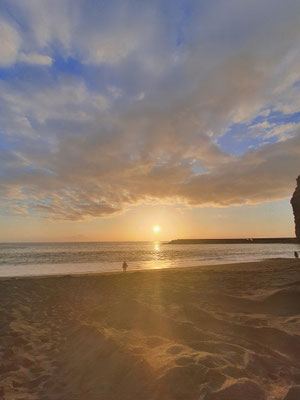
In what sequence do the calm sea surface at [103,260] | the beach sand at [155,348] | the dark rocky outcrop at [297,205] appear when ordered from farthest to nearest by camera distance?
the dark rocky outcrop at [297,205], the calm sea surface at [103,260], the beach sand at [155,348]

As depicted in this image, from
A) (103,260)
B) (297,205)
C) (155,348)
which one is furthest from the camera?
(297,205)

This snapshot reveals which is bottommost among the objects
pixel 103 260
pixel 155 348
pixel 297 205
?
pixel 103 260

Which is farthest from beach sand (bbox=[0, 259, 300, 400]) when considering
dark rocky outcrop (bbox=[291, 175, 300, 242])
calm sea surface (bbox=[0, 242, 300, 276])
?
dark rocky outcrop (bbox=[291, 175, 300, 242])

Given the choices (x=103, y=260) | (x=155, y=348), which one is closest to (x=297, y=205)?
(x=103, y=260)

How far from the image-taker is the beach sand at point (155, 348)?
3.45 metres

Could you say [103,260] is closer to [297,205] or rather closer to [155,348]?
[155,348]

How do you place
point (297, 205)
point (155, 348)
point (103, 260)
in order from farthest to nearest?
point (297, 205), point (103, 260), point (155, 348)

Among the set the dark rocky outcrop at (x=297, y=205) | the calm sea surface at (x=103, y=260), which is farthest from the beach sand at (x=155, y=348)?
the dark rocky outcrop at (x=297, y=205)

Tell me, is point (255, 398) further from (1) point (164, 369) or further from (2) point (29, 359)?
(2) point (29, 359)

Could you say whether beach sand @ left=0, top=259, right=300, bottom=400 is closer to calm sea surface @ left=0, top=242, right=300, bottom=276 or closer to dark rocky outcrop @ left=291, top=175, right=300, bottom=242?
calm sea surface @ left=0, top=242, right=300, bottom=276

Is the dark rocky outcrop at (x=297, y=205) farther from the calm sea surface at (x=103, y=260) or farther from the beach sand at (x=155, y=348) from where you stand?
the beach sand at (x=155, y=348)

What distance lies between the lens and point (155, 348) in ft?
15.7

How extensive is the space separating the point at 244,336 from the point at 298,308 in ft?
10.0

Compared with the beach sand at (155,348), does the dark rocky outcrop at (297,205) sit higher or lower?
higher
